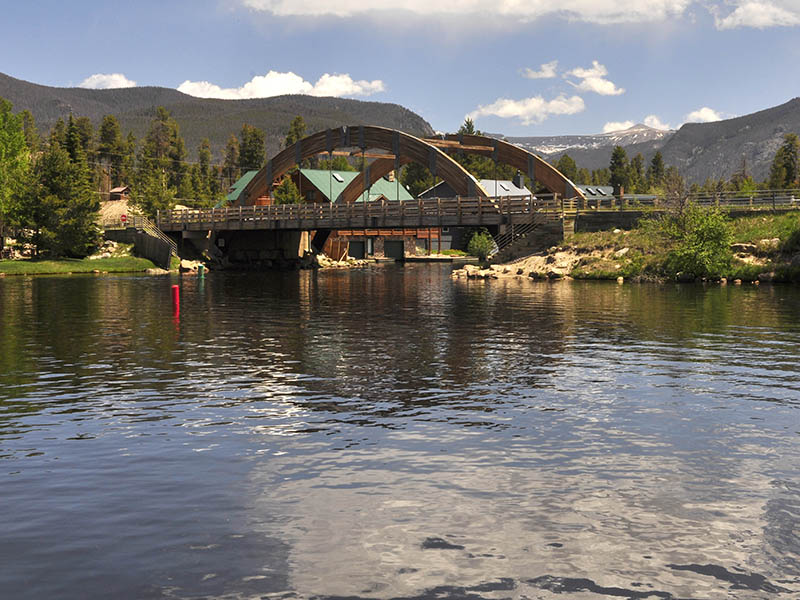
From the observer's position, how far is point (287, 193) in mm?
108562

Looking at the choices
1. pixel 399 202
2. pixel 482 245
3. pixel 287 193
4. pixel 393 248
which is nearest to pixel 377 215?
pixel 399 202

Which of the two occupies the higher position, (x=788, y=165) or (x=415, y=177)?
(x=415, y=177)

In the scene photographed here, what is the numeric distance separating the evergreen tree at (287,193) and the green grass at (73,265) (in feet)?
93.4

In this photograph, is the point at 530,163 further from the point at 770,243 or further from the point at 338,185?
the point at 338,185

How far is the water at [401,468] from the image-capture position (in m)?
7.68

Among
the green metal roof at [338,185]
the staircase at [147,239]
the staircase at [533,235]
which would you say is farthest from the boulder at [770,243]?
the green metal roof at [338,185]

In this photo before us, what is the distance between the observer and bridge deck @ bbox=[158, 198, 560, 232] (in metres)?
64.6

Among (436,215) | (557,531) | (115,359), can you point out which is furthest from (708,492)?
(436,215)

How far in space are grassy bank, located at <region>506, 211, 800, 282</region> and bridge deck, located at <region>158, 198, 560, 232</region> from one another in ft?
13.4

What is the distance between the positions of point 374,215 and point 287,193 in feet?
123

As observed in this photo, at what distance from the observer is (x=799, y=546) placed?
27.1 feet

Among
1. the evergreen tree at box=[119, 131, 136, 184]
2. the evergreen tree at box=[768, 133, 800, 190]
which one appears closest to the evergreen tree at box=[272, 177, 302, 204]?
the evergreen tree at box=[768, 133, 800, 190]

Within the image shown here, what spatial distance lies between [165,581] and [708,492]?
250 inches

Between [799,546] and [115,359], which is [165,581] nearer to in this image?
[799,546]
